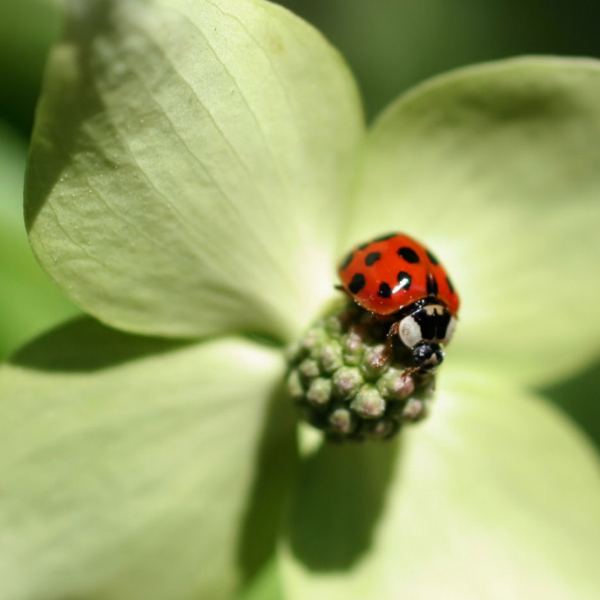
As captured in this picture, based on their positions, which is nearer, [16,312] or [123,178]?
[123,178]

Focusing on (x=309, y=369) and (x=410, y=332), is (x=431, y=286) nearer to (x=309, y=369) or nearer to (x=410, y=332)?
(x=410, y=332)

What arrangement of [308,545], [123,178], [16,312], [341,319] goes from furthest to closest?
[16,312] < [308,545] < [341,319] < [123,178]

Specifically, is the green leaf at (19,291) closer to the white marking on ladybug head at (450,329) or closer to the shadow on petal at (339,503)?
the shadow on petal at (339,503)

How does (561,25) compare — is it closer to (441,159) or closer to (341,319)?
(441,159)

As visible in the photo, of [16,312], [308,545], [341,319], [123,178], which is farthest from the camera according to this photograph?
[16,312]

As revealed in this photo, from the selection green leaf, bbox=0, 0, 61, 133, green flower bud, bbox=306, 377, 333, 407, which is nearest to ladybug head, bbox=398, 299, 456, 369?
green flower bud, bbox=306, 377, 333, 407

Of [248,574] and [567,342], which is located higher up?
[567,342]

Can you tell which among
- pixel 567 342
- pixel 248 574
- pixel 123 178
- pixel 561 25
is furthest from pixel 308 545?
pixel 561 25

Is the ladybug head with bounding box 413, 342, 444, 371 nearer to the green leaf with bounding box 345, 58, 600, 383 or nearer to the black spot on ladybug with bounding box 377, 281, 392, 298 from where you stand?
the black spot on ladybug with bounding box 377, 281, 392, 298
